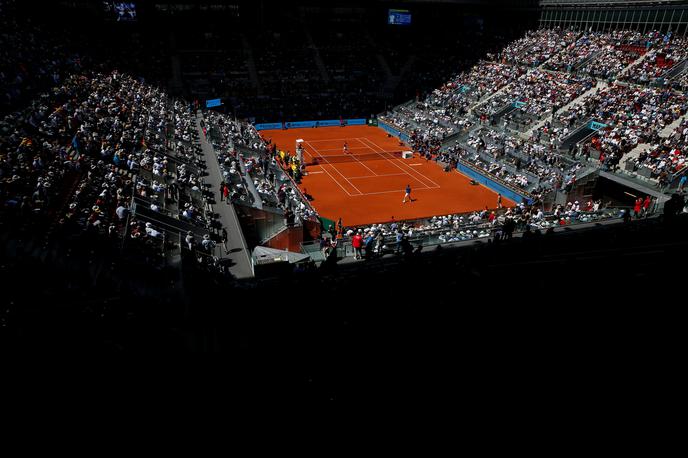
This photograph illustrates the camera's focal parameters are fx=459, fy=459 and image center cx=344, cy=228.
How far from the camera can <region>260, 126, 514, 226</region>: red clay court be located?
100ft

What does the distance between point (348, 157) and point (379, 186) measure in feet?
28.1

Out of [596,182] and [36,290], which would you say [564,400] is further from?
[596,182]

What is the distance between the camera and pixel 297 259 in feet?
59.2

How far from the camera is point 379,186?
35500mm

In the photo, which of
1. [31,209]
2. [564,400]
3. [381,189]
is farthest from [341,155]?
[564,400]

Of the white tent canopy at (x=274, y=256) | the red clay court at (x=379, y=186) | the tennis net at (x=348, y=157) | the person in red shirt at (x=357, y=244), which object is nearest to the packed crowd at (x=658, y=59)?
the red clay court at (x=379, y=186)

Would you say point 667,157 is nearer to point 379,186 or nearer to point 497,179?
point 497,179

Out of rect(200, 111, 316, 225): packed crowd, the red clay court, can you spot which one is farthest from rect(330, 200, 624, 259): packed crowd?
the red clay court

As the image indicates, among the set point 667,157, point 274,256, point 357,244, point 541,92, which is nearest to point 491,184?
point 667,157

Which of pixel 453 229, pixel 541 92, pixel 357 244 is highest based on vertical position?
pixel 541 92

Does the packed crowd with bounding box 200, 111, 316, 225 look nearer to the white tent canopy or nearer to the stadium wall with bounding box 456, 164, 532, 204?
the white tent canopy

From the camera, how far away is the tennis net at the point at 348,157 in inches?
1639

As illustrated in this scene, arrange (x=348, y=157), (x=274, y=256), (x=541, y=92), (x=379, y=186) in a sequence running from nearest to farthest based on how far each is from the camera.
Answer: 1. (x=274, y=256)
2. (x=379, y=186)
3. (x=348, y=157)
4. (x=541, y=92)

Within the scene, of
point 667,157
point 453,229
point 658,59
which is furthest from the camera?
point 658,59
